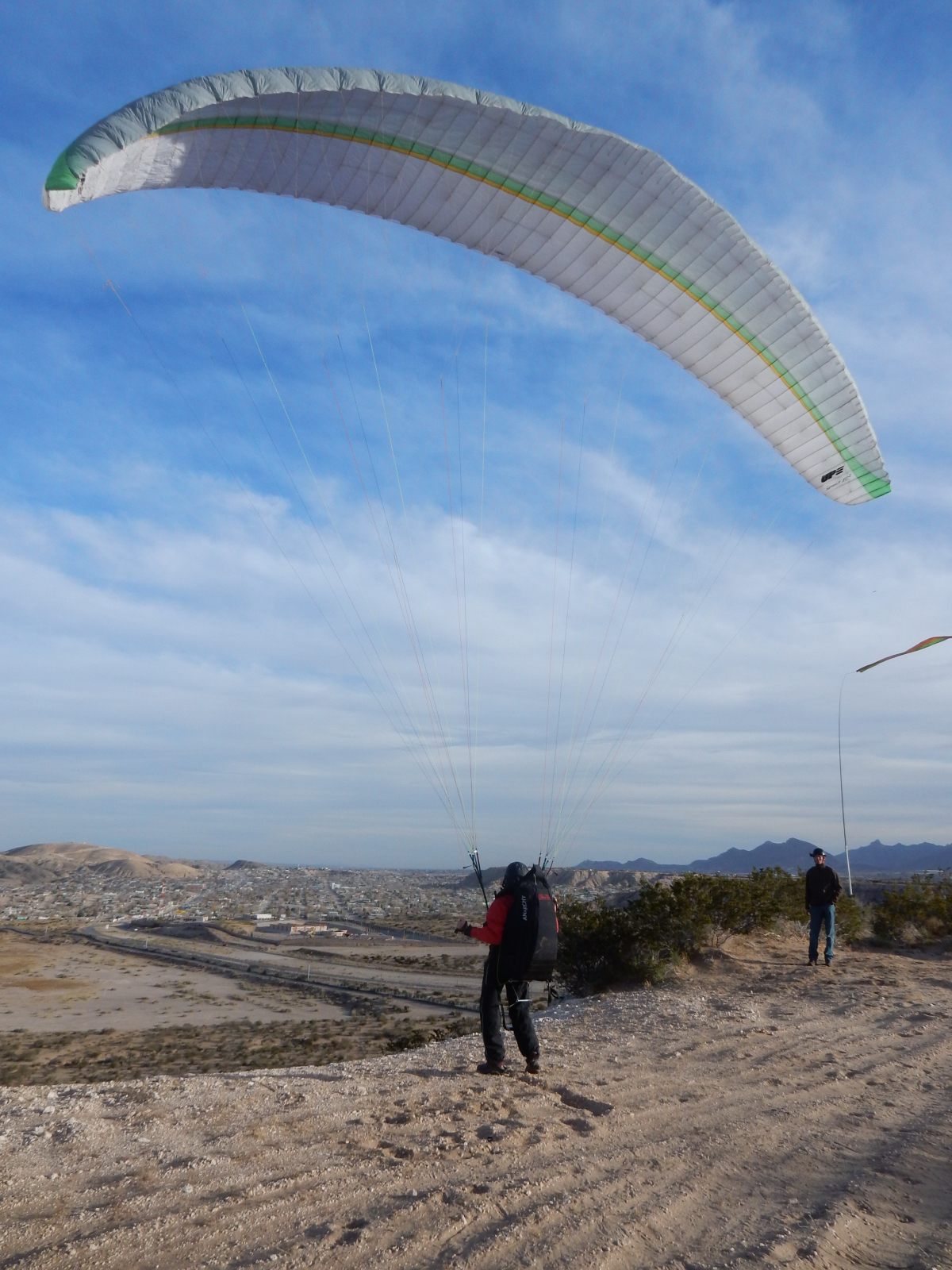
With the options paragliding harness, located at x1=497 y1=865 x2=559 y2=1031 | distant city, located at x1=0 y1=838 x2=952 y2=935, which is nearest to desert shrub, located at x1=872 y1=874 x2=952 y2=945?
distant city, located at x1=0 y1=838 x2=952 y2=935

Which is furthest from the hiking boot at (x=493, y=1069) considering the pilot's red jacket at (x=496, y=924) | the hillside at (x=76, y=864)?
the hillside at (x=76, y=864)

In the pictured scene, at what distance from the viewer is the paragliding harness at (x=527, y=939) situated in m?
5.30

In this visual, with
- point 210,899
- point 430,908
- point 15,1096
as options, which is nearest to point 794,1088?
point 15,1096

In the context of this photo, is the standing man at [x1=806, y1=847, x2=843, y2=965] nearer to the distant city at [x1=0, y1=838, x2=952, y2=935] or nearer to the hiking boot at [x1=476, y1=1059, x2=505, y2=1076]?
the hiking boot at [x1=476, y1=1059, x2=505, y2=1076]

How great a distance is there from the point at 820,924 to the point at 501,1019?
6.31m

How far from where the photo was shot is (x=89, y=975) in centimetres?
2456

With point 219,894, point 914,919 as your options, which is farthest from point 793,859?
point 914,919

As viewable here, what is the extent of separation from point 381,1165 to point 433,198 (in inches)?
344

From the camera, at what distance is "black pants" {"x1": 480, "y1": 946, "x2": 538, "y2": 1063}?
207 inches

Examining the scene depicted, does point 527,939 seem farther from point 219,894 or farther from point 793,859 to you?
point 793,859

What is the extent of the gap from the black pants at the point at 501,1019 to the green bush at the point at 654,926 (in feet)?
14.8

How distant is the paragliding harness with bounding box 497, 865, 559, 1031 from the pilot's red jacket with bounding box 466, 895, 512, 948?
34 millimetres

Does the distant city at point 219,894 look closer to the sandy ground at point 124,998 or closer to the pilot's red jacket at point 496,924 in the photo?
the sandy ground at point 124,998

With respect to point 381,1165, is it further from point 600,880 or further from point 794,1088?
point 600,880
